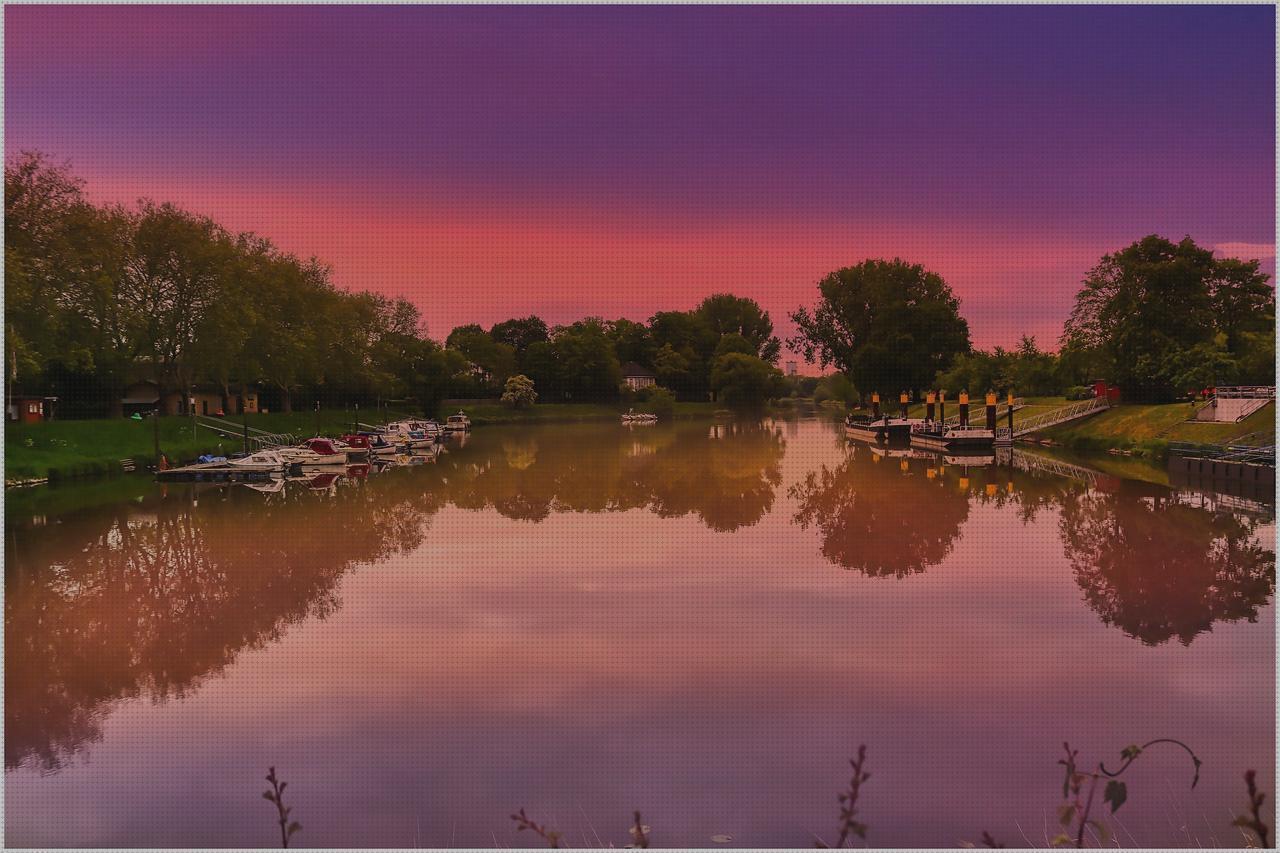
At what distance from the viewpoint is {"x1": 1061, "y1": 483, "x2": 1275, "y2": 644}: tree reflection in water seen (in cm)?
1577

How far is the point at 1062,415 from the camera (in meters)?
64.4

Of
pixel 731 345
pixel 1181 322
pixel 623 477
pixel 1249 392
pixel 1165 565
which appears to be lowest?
pixel 1165 565

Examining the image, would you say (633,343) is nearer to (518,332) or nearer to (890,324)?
(518,332)

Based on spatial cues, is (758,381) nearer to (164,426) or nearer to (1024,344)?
(1024,344)

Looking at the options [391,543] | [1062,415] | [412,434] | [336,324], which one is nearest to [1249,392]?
[1062,415]

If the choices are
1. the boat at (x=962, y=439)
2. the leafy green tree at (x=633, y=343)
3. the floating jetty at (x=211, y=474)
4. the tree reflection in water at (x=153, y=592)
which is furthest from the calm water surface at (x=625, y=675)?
the leafy green tree at (x=633, y=343)

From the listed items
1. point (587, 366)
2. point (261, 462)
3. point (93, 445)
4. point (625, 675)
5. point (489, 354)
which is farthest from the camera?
point (489, 354)

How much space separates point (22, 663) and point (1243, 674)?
17.5 m

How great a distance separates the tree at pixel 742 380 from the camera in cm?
14275

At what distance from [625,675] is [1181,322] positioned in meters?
55.8

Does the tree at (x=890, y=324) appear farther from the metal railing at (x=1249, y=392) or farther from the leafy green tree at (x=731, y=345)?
the metal railing at (x=1249, y=392)

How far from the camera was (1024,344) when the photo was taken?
92.2m

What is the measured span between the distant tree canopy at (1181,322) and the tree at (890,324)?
3406 centimetres

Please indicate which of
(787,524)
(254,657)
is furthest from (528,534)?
(254,657)
